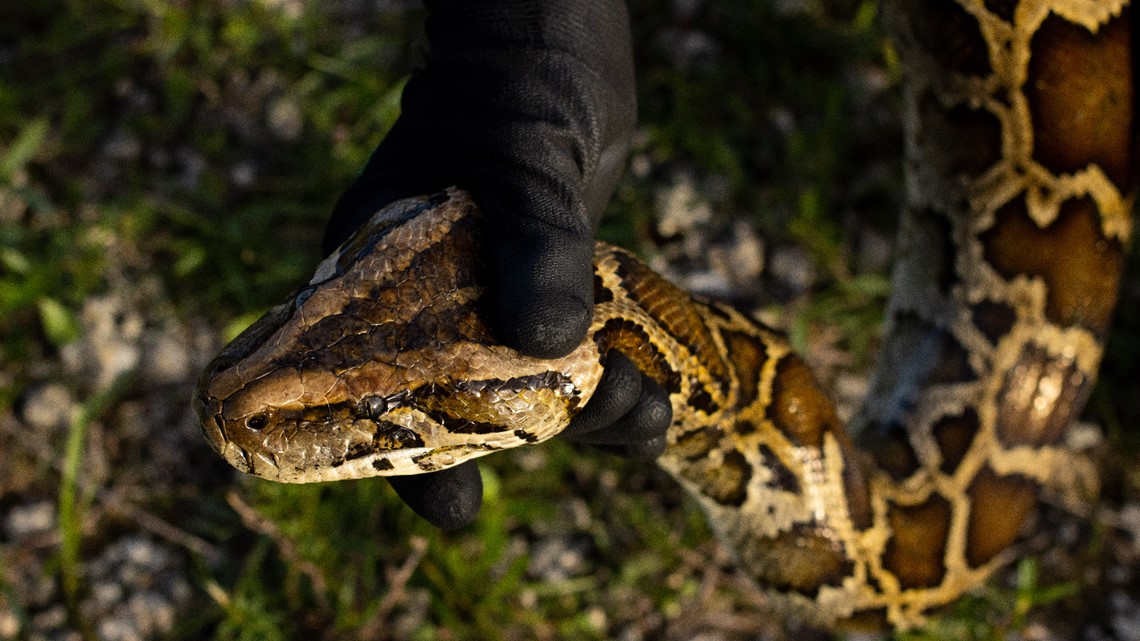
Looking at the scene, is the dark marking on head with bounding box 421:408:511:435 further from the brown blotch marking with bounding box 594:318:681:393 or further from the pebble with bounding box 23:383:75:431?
the pebble with bounding box 23:383:75:431

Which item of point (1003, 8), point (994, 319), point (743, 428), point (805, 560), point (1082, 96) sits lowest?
point (805, 560)

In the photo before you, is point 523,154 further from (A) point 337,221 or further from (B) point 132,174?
(B) point 132,174

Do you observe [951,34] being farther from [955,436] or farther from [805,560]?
[805,560]

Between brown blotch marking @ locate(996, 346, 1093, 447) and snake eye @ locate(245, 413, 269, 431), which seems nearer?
snake eye @ locate(245, 413, 269, 431)

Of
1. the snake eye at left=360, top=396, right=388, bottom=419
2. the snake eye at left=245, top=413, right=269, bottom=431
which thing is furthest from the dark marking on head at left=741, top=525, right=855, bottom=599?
the snake eye at left=245, top=413, right=269, bottom=431

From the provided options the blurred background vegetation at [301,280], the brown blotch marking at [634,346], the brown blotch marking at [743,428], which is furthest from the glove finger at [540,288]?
the blurred background vegetation at [301,280]

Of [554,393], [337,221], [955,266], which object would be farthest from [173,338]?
[955,266]

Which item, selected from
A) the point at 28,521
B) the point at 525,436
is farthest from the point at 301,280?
the point at 525,436

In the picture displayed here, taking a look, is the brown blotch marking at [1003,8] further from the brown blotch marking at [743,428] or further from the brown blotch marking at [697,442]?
the brown blotch marking at [697,442]
